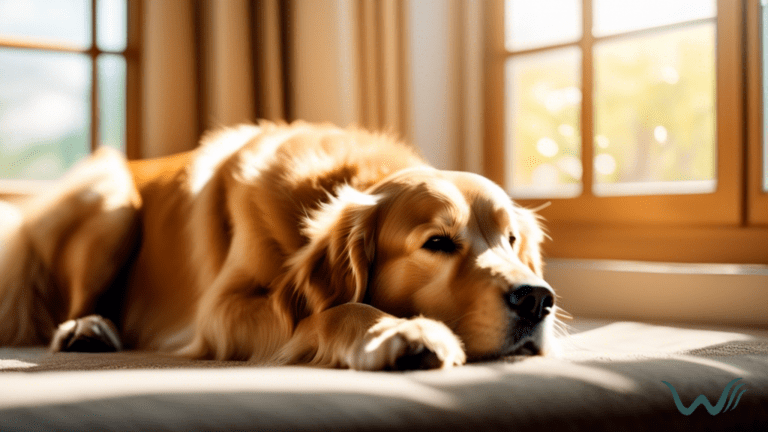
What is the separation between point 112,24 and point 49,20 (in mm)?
271

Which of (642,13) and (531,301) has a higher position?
(642,13)

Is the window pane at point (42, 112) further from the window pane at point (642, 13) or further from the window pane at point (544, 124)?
the window pane at point (642, 13)

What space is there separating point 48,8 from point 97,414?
282 centimetres

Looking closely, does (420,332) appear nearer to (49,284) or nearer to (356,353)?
(356,353)

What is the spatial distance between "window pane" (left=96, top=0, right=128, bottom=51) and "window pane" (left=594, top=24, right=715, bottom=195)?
2.17 meters

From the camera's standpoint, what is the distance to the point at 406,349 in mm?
1065

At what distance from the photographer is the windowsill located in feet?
6.77

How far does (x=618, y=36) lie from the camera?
2.59 meters

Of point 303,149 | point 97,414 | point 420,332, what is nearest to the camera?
point 97,414

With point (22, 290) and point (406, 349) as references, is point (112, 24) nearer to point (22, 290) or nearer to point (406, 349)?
point (22, 290)

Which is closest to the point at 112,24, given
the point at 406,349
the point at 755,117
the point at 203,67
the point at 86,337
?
the point at 203,67

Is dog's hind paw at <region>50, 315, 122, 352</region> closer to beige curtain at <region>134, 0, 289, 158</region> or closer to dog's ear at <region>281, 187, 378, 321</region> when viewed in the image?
dog's ear at <region>281, 187, 378, 321</region>

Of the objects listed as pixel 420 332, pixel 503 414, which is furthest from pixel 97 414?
pixel 420 332

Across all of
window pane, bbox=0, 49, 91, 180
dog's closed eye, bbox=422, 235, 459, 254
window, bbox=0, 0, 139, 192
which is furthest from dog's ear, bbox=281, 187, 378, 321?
window pane, bbox=0, 49, 91, 180
